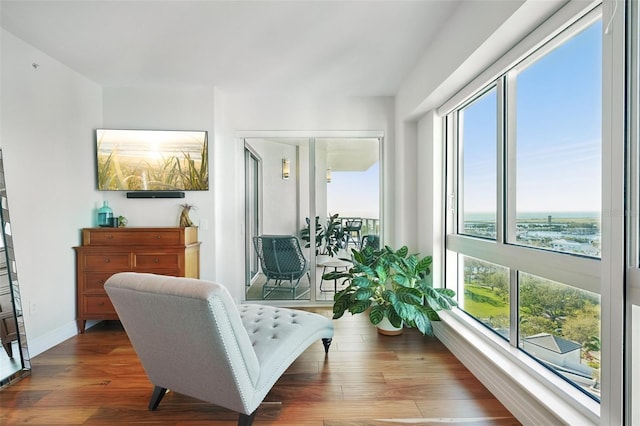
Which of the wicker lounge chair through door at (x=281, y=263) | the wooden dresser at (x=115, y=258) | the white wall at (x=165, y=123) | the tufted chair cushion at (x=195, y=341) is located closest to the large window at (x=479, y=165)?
the tufted chair cushion at (x=195, y=341)

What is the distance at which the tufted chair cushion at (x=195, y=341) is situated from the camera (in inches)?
60.9

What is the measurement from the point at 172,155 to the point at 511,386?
143 inches

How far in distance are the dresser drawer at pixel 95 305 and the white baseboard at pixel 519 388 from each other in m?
3.26

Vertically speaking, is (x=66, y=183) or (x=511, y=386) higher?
(x=66, y=183)

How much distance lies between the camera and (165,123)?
3617mm

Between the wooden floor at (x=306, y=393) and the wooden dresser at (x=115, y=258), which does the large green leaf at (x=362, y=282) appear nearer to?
the wooden floor at (x=306, y=393)

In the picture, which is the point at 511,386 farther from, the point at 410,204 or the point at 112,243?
the point at 112,243

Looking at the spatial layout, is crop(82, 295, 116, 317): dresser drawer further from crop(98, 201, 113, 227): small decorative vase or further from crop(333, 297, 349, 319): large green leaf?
crop(333, 297, 349, 319): large green leaf

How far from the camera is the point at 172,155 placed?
3.57m

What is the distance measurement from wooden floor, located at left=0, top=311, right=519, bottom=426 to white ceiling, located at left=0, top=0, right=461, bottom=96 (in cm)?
238

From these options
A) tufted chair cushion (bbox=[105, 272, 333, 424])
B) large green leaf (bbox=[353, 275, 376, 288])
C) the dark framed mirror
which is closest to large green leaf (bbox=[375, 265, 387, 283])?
large green leaf (bbox=[353, 275, 376, 288])

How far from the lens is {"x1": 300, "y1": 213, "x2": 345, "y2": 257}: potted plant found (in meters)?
4.13

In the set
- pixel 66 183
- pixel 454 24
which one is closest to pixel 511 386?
pixel 454 24

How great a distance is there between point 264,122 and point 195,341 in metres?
2.92
